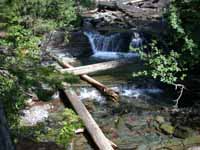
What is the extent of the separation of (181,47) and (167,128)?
2.66 meters

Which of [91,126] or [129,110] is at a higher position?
[91,126]

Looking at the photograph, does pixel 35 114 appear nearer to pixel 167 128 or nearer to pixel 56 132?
pixel 167 128

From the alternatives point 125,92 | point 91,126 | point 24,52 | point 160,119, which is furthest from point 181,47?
point 24,52

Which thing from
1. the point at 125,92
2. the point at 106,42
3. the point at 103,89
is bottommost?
the point at 125,92

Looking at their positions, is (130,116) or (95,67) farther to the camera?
(95,67)

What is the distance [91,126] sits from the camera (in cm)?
1030

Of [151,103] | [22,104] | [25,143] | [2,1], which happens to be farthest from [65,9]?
[22,104]

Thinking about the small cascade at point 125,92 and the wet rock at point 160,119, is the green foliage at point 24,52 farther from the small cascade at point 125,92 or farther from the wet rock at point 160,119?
the wet rock at point 160,119

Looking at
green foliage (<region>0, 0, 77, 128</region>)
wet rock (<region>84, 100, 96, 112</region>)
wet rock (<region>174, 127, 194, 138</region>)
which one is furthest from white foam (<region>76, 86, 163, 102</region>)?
wet rock (<region>174, 127, 194, 138</region>)

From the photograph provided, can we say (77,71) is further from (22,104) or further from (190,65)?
(22,104)

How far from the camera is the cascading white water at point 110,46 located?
60.0ft

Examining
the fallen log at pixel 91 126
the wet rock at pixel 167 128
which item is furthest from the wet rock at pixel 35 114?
the wet rock at pixel 167 128

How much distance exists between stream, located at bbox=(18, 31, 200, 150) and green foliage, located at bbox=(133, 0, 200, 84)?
1.17 metres

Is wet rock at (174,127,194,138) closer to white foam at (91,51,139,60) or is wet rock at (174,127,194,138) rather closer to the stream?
the stream
